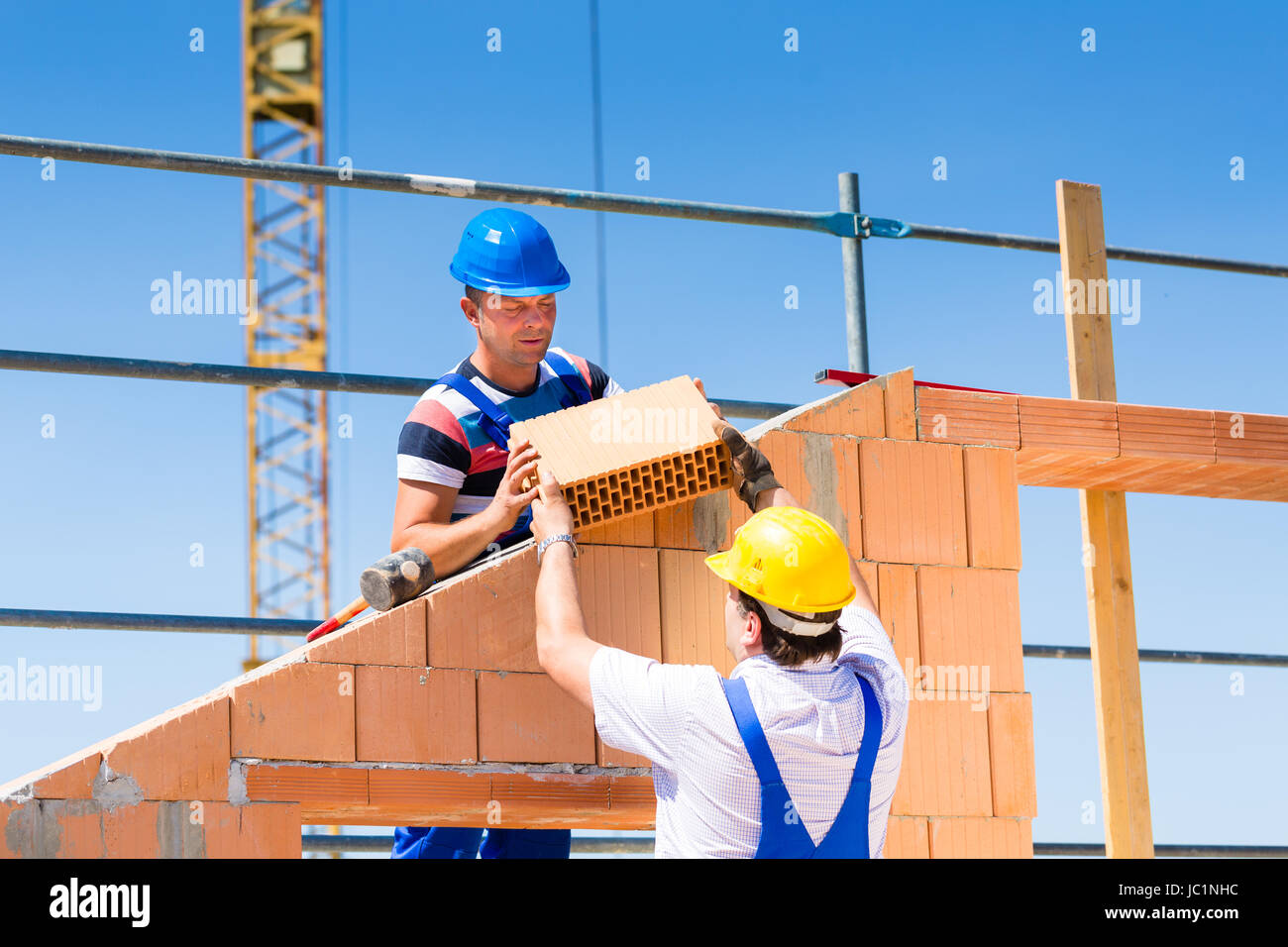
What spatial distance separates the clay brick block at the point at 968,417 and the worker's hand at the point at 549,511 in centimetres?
122

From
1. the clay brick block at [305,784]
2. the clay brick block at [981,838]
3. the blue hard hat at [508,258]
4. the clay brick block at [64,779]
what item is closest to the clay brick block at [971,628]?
the clay brick block at [981,838]

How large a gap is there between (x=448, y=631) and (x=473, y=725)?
238 mm

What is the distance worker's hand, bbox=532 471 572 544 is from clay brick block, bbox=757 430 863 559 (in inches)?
26.9

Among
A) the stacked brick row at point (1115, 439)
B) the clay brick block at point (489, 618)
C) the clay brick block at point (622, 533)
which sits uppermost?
the stacked brick row at point (1115, 439)

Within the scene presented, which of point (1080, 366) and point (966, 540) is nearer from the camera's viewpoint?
point (966, 540)

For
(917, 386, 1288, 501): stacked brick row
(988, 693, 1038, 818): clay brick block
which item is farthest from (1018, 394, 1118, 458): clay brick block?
(988, 693, 1038, 818): clay brick block

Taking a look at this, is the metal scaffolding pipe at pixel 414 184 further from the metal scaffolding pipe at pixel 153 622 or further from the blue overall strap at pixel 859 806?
the blue overall strap at pixel 859 806

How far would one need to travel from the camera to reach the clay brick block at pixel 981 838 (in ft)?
12.7

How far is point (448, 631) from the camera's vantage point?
138 inches

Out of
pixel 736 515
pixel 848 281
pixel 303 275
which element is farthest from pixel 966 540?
pixel 303 275

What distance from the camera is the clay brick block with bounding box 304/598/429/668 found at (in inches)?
132

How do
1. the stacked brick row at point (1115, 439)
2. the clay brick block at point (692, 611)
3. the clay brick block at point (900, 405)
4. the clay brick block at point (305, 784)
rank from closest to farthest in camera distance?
the clay brick block at point (305, 784) < the clay brick block at point (692, 611) < the clay brick block at point (900, 405) < the stacked brick row at point (1115, 439)

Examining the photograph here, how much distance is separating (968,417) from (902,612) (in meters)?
0.65
